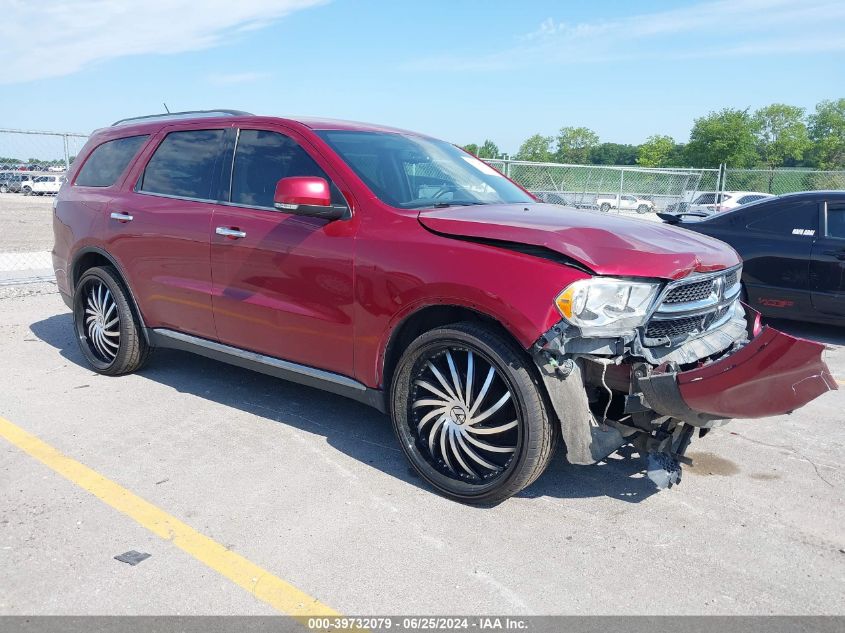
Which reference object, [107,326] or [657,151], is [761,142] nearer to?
[657,151]

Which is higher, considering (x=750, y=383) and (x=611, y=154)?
(x=611, y=154)

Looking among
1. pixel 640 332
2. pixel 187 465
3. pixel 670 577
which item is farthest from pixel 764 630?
pixel 187 465

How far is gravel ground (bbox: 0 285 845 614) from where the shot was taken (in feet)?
9.04

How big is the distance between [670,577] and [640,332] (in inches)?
40.6

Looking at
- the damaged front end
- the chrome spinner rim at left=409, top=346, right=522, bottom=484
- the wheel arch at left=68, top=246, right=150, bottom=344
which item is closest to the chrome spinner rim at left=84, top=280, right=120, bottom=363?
the wheel arch at left=68, top=246, right=150, bottom=344

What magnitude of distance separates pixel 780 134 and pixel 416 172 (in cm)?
9463

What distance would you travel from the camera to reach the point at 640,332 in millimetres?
3086

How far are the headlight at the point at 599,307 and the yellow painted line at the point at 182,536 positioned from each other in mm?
1553

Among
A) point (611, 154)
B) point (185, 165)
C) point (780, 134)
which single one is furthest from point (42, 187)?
point (611, 154)

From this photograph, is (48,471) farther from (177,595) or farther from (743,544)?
(743,544)

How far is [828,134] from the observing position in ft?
289

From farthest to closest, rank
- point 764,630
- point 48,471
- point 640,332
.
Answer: point 48,471 → point 640,332 → point 764,630

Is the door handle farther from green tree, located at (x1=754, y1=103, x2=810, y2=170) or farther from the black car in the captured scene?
green tree, located at (x1=754, y1=103, x2=810, y2=170)

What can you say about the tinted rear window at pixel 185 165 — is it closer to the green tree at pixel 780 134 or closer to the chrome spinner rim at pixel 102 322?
the chrome spinner rim at pixel 102 322
